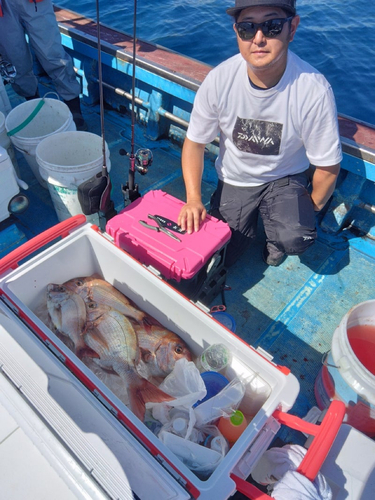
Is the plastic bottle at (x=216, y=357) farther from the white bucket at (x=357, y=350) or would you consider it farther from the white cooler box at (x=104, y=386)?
the white bucket at (x=357, y=350)

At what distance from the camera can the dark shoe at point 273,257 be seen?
292 centimetres

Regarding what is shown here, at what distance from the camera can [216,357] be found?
1.75m

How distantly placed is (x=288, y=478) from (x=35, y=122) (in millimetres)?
3570

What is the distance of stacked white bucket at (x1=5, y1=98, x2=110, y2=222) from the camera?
2592 mm

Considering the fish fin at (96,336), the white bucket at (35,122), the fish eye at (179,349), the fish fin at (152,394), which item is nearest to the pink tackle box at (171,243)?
the fish eye at (179,349)

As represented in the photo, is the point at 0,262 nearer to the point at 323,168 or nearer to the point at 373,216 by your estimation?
the point at 323,168

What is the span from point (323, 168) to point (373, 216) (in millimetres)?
1107

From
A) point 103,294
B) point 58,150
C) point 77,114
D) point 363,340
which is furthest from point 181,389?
point 77,114

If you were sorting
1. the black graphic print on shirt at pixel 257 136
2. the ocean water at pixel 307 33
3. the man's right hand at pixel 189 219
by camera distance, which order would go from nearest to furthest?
the man's right hand at pixel 189 219 → the black graphic print on shirt at pixel 257 136 → the ocean water at pixel 307 33

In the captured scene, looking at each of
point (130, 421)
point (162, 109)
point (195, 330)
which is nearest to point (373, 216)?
point (195, 330)

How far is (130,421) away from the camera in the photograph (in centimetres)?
132

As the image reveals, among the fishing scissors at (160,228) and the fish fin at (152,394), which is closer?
the fish fin at (152,394)

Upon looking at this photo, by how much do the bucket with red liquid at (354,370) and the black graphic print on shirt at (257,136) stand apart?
1184mm

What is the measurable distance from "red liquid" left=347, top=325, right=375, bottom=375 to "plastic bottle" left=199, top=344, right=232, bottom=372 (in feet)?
2.64
